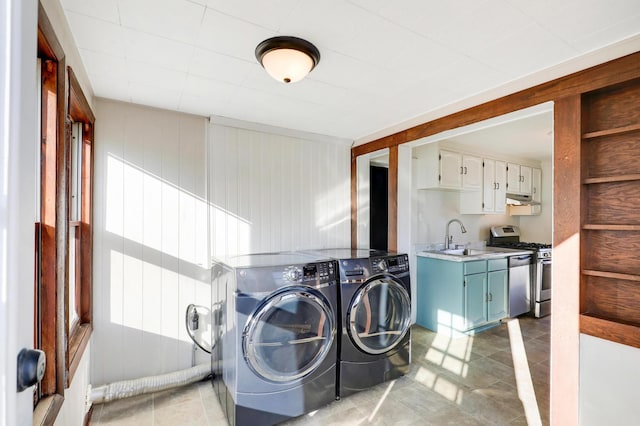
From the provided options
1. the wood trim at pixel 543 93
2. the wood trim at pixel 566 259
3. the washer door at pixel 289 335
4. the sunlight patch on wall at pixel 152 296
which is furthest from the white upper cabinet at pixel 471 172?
the sunlight patch on wall at pixel 152 296

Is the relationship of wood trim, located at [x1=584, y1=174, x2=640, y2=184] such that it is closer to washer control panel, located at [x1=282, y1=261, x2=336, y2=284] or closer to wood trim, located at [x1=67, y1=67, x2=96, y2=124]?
washer control panel, located at [x1=282, y1=261, x2=336, y2=284]

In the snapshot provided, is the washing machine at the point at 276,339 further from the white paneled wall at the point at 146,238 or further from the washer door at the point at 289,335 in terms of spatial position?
the white paneled wall at the point at 146,238

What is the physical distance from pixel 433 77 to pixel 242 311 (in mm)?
1911

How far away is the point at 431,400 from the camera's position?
2215 mm

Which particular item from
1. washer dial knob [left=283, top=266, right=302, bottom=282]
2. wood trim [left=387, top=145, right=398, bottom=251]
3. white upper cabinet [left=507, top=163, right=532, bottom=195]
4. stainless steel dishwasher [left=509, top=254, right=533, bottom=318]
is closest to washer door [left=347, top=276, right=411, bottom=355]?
washer dial knob [left=283, top=266, right=302, bottom=282]

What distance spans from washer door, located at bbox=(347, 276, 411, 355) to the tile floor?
38cm

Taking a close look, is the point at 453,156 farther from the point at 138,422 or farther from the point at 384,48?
the point at 138,422

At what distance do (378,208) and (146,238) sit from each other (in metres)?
2.61

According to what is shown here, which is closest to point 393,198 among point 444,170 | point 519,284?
point 444,170

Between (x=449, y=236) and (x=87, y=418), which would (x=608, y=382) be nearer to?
(x=449, y=236)

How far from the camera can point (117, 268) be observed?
7.58ft

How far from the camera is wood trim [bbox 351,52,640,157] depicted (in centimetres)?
158

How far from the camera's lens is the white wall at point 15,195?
0.57m

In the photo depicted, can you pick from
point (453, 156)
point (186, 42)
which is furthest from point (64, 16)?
point (453, 156)
